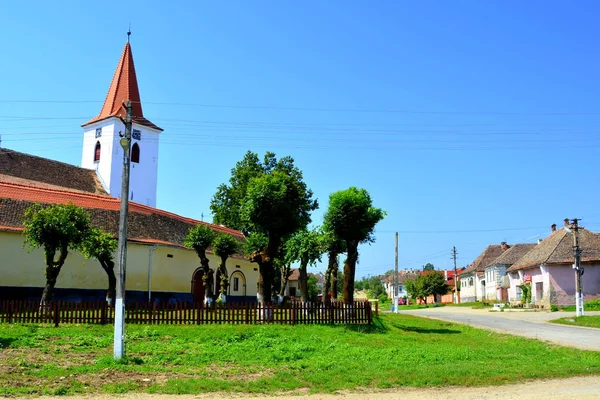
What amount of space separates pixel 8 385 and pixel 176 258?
25.5 m

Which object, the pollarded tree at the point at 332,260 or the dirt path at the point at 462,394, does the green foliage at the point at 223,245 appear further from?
the dirt path at the point at 462,394

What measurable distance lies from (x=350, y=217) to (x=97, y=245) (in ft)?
38.8

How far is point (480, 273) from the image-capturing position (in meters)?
79.8

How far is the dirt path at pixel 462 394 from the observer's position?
9781mm

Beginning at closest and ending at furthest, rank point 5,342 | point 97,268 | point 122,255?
point 122,255
point 5,342
point 97,268

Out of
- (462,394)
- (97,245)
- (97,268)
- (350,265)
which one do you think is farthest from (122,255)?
(97,268)

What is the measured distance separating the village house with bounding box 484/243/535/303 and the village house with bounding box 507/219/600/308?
47.7 feet

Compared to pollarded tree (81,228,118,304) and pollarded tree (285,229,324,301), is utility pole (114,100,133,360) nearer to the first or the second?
pollarded tree (81,228,118,304)

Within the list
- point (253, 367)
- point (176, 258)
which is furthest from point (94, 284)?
point (253, 367)

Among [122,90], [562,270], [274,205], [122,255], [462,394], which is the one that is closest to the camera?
[462,394]

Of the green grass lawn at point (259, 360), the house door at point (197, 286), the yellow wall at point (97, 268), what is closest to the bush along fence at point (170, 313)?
the green grass lawn at point (259, 360)

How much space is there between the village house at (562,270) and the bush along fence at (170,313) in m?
32.3

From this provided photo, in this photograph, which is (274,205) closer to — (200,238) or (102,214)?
(200,238)

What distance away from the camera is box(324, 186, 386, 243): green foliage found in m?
24.3
